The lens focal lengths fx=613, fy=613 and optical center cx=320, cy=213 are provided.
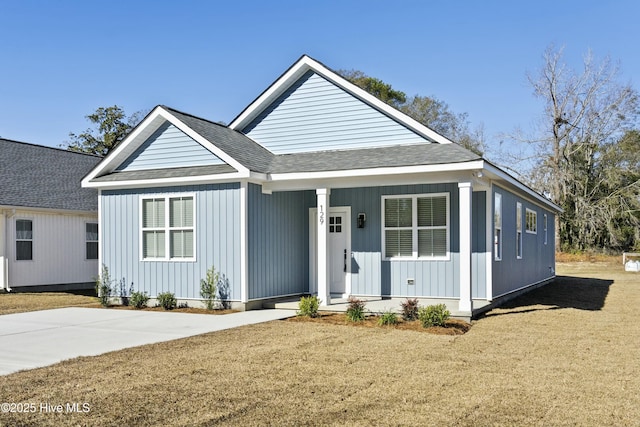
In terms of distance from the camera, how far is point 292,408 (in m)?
5.78

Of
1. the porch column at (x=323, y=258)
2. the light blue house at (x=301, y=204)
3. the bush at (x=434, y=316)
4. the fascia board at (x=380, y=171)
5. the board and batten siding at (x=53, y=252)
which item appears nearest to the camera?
the bush at (x=434, y=316)

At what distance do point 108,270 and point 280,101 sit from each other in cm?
602

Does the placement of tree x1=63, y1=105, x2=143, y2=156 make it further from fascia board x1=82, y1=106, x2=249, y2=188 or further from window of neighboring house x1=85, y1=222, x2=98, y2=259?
fascia board x1=82, y1=106, x2=249, y2=188

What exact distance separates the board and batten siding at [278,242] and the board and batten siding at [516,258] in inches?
181

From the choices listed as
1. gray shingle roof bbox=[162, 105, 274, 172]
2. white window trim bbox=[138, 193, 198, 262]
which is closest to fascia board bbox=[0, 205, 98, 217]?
white window trim bbox=[138, 193, 198, 262]

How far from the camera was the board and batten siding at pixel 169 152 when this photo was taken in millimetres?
14203

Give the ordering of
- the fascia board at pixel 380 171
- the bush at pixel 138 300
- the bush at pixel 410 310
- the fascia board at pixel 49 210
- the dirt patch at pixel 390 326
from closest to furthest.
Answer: the dirt patch at pixel 390 326, the bush at pixel 410 310, the fascia board at pixel 380 171, the bush at pixel 138 300, the fascia board at pixel 49 210

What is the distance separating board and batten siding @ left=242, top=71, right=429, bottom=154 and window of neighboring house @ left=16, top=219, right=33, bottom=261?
8.18 m

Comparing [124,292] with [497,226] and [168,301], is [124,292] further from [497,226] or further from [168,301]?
[497,226]

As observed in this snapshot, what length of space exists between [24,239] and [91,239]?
2555 mm

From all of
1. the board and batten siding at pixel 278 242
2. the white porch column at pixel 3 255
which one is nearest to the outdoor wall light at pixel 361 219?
the board and batten siding at pixel 278 242

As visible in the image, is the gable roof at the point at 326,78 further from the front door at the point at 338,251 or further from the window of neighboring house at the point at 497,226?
the front door at the point at 338,251

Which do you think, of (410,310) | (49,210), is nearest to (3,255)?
(49,210)

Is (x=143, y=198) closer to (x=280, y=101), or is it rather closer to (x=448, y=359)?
(x=280, y=101)
